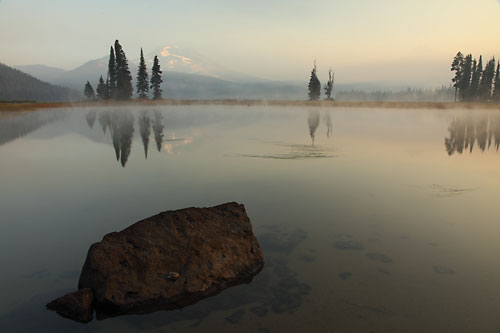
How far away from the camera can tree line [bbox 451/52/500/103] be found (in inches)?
4198

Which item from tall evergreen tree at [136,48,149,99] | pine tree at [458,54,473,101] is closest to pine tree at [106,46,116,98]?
tall evergreen tree at [136,48,149,99]

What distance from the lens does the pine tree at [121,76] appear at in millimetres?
95975

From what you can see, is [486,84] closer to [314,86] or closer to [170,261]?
[314,86]

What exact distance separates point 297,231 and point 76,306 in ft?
17.2

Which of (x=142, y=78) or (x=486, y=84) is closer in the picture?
(x=142, y=78)

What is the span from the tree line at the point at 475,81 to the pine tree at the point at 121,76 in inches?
3954

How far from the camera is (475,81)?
108 meters

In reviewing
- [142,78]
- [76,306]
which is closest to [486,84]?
[142,78]

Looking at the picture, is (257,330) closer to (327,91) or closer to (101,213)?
(101,213)

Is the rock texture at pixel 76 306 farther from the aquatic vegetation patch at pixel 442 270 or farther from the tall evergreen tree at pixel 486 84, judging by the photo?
the tall evergreen tree at pixel 486 84

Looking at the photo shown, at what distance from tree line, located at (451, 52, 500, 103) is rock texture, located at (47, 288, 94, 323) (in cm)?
12391

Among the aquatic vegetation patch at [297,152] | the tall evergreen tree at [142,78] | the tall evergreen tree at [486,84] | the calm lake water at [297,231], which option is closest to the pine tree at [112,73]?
the tall evergreen tree at [142,78]

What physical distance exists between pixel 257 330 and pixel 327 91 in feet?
397

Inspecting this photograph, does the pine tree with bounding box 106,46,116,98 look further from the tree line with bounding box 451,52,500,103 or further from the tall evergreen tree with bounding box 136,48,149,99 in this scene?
the tree line with bounding box 451,52,500,103
